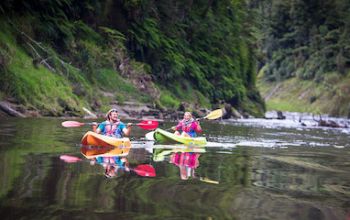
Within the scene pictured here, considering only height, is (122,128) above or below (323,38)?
below

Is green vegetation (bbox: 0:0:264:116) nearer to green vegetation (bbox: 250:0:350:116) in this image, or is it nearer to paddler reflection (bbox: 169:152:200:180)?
paddler reflection (bbox: 169:152:200:180)

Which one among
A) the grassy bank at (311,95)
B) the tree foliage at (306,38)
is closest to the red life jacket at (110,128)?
the grassy bank at (311,95)

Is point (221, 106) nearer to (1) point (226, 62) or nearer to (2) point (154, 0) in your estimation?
(1) point (226, 62)

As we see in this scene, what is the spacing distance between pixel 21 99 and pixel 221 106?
63.9 ft

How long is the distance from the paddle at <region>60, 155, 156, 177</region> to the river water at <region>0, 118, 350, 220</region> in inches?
1.6

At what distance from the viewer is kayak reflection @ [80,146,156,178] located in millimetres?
9906

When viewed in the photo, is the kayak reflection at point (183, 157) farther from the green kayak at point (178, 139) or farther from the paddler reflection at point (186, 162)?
the green kayak at point (178, 139)

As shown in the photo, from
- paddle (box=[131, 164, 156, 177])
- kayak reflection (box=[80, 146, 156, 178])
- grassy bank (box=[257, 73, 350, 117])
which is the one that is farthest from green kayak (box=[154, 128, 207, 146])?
grassy bank (box=[257, 73, 350, 117])

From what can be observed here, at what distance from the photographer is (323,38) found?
73.8 m

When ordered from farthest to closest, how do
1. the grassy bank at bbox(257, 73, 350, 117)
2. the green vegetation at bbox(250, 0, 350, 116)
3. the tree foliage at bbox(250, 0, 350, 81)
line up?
1. the tree foliage at bbox(250, 0, 350, 81)
2. the green vegetation at bbox(250, 0, 350, 116)
3. the grassy bank at bbox(257, 73, 350, 117)

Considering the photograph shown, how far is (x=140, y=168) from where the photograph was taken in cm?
1063

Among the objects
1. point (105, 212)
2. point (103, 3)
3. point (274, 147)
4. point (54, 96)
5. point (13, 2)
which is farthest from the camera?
point (103, 3)

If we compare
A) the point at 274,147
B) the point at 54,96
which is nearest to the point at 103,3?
the point at 54,96

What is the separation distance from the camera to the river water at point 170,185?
22.1 ft
